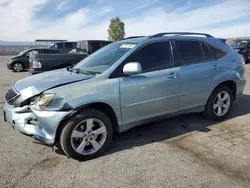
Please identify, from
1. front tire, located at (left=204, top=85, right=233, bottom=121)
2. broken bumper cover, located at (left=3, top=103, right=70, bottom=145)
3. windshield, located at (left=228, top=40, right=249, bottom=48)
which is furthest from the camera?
windshield, located at (left=228, top=40, right=249, bottom=48)

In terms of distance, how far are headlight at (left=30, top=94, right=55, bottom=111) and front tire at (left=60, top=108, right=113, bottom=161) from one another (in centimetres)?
37

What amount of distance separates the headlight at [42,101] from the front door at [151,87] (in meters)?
1.01

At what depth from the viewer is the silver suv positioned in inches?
124

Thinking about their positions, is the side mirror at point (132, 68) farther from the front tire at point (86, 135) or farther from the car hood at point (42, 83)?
the front tire at point (86, 135)

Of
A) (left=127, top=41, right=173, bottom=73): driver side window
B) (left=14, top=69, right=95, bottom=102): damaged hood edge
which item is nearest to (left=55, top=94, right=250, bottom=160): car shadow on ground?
(left=14, top=69, right=95, bottom=102): damaged hood edge

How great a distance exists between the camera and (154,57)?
13.0ft

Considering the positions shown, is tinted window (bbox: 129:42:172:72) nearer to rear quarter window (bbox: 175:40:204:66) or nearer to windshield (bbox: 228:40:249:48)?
rear quarter window (bbox: 175:40:204:66)

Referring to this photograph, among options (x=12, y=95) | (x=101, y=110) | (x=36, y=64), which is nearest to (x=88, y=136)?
(x=101, y=110)

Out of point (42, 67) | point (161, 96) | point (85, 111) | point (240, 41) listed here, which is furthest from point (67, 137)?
point (240, 41)

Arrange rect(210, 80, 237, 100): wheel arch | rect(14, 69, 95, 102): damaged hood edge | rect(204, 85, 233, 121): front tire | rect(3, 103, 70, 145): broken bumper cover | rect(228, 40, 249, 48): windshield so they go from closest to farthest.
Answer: rect(3, 103, 70, 145): broken bumper cover → rect(14, 69, 95, 102): damaged hood edge → rect(204, 85, 233, 121): front tire → rect(210, 80, 237, 100): wheel arch → rect(228, 40, 249, 48): windshield

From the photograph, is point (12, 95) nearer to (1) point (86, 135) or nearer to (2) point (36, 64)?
(1) point (86, 135)

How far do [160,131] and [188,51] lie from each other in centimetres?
155

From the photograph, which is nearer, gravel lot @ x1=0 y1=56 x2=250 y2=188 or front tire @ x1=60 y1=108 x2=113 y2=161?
gravel lot @ x1=0 y1=56 x2=250 y2=188

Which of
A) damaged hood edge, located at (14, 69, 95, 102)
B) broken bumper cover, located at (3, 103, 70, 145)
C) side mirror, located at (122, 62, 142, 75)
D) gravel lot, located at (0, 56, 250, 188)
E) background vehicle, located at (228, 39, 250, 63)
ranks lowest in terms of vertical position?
gravel lot, located at (0, 56, 250, 188)
